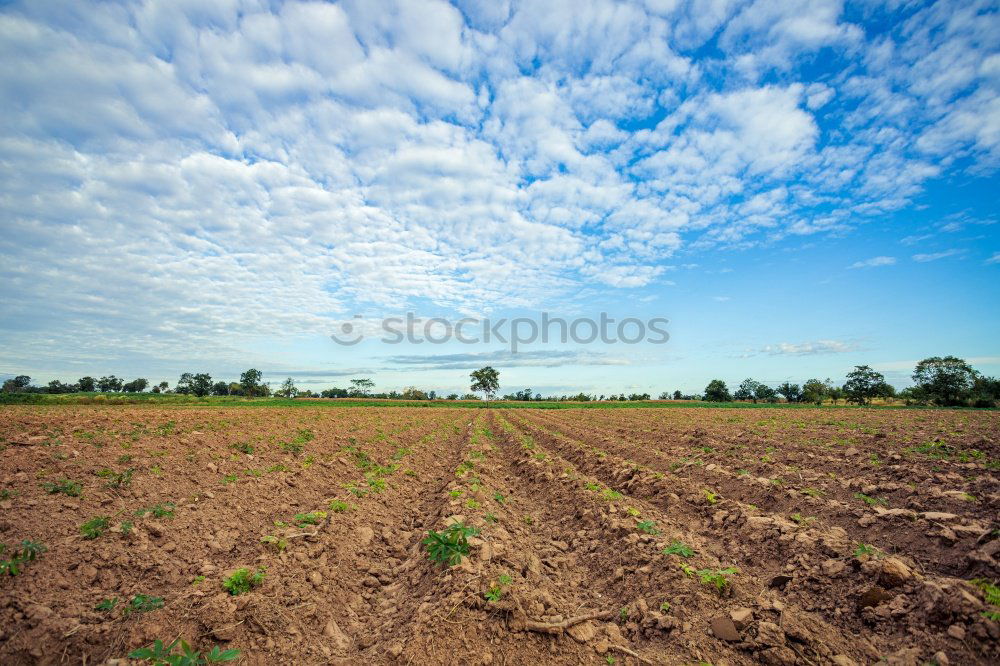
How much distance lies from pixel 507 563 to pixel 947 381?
4273 inches

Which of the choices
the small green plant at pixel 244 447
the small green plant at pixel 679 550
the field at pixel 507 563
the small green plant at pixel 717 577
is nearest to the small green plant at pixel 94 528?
the field at pixel 507 563

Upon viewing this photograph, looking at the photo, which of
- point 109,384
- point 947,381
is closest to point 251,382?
point 109,384

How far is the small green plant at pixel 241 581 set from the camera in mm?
4879

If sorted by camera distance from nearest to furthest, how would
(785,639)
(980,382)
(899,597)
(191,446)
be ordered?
1. (785,639)
2. (899,597)
3. (191,446)
4. (980,382)

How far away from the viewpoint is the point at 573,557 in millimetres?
6621

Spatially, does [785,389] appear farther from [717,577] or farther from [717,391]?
[717,577]

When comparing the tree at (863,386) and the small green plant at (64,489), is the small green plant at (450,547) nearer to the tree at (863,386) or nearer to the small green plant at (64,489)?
the small green plant at (64,489)

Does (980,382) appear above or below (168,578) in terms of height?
above

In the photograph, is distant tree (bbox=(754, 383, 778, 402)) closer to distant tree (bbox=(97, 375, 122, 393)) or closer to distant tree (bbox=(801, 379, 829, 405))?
distant tree (bbox=(801, 379, 829, 405))

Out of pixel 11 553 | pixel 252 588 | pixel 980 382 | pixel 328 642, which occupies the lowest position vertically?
pixel 328 642

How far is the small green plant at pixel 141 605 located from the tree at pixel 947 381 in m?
109

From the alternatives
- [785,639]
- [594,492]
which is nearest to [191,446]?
[594,492]

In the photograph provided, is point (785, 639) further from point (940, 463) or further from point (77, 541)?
point (940, 463)

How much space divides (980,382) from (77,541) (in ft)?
379
